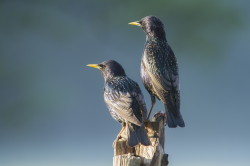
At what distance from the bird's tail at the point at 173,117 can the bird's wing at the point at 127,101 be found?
1.36 feet

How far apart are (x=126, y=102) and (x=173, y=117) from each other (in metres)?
0.63

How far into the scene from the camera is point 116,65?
6.57 metres

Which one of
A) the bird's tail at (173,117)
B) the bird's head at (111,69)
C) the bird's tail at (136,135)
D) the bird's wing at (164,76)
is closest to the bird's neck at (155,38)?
the bird's wing at (164,76)

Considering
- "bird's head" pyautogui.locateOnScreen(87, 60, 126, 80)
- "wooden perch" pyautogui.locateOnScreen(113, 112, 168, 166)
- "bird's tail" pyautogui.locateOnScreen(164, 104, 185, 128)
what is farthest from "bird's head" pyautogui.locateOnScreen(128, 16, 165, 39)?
"wooden perch" pyautogui.locateOnScreen(113, 112, 168, 166)

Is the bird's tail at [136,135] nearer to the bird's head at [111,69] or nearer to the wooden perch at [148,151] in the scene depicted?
the wooden perch at [148,151]

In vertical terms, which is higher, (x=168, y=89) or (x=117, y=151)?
(x=168, y=89)

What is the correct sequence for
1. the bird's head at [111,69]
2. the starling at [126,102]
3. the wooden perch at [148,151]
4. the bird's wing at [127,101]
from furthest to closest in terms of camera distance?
the bird's head at [111,69] → the bird's wing at [127,101] → the starling at [126,102] → the wooden perch at [148,151]

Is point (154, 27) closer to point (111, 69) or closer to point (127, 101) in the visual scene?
point (111, 69)

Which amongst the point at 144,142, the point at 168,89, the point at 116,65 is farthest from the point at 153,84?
the point at 144,142

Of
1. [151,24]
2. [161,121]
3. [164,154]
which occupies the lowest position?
[164,154]

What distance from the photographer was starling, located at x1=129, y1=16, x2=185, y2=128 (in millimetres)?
6086

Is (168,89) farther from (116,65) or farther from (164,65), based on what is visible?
(116,65)

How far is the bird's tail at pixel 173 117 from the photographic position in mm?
5891

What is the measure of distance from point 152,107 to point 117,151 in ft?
3.94
